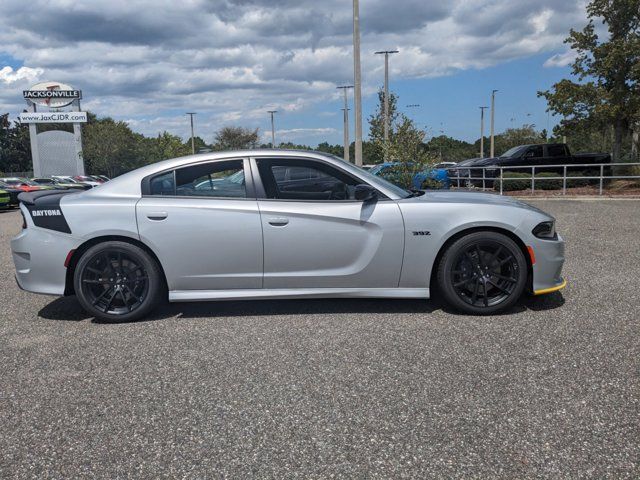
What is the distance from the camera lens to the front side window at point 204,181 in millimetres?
4734

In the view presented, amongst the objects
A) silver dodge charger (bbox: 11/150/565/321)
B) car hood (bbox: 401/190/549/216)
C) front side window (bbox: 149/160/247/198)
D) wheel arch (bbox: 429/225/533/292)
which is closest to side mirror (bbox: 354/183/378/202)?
silver dodge charger (bbox: 11/150/565/321)

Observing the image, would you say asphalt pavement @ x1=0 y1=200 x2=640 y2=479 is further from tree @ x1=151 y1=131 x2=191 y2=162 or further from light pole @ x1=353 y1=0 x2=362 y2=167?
tree @ x1=151 y1=131 x2=191 y2=162

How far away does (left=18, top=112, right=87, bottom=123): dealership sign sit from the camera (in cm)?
4853

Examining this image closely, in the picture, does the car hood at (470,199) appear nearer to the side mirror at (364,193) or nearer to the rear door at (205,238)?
the side mirror at (364,193)

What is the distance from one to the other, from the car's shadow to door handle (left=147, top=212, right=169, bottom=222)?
0.90 m

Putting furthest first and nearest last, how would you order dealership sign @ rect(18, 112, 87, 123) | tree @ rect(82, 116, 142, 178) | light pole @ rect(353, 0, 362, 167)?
tree @ rect(82, 116, 142, 178)
dealership sign @ rect(18, 112, 87, 123)
light pole @ rect(353, 0, 362, 167)

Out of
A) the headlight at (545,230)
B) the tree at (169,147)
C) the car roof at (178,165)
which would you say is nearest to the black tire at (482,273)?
the headlight at (545,230)

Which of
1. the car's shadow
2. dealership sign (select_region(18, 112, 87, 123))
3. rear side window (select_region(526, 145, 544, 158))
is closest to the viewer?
the car's shadow

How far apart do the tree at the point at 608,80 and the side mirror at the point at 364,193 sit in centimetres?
1872

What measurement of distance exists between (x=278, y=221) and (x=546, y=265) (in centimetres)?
229

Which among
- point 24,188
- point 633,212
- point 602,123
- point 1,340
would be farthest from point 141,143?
point 1,340

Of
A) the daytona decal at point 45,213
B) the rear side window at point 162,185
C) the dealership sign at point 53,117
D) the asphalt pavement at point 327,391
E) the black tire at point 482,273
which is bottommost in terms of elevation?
the asphalt pavement at point 327,391

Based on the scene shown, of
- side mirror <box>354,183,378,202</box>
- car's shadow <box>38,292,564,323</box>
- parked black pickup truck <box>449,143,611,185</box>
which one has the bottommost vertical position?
car's shadow <box>38,292,564,323</box>

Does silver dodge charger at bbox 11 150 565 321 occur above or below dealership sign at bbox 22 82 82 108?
below
